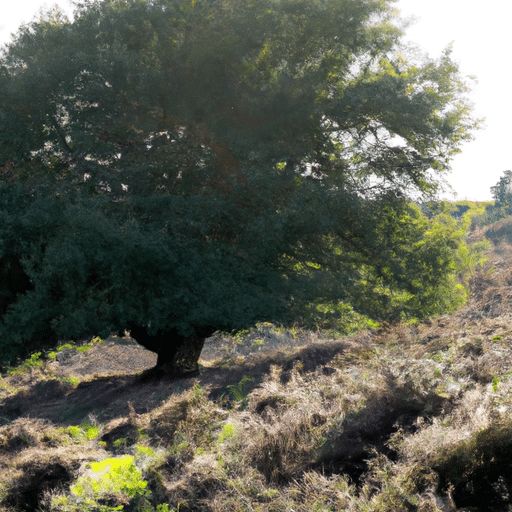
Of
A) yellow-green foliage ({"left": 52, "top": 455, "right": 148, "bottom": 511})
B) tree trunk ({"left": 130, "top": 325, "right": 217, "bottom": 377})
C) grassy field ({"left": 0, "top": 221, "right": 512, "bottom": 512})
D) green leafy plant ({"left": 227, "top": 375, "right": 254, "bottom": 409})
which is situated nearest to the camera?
grassy field ({"left": 0, "top": 221, "right": 512, "bottom": 512})

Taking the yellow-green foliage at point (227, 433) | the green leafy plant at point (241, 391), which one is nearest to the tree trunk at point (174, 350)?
the green leafy plant at point (241, 391)

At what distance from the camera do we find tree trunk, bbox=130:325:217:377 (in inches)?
490

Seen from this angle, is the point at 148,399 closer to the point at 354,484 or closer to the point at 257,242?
the point at 257,242

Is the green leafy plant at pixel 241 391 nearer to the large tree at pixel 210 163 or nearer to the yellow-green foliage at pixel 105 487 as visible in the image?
the large tree at pixel 210 163

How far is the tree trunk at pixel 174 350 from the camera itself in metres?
12.4

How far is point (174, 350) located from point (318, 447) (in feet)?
26.5

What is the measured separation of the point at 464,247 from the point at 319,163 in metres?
3.81

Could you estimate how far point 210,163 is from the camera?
10.9 metres

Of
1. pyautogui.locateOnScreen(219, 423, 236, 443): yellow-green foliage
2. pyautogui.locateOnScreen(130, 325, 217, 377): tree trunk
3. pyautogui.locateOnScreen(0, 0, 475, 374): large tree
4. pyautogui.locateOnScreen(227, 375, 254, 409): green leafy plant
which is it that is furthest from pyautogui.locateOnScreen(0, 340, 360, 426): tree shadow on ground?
pyautogui.locateOnScreen(219, 423, 236, 443): yellow-green foliage

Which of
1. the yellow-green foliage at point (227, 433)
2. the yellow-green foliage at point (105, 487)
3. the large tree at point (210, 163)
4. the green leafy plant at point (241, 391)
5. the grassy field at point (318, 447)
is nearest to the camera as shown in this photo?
the grassy field at point (318, 447)

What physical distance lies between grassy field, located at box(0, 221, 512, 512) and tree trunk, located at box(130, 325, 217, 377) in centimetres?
408

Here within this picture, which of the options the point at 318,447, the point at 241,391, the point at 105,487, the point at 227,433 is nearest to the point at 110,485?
the point at 105,487

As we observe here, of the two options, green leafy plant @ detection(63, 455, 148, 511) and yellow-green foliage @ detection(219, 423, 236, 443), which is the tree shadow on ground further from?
green leafy plant @ detection(63, 455, 148, 511)

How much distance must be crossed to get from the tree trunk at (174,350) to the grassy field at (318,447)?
408 centimetres
